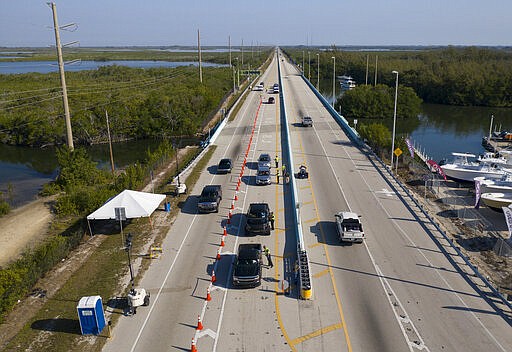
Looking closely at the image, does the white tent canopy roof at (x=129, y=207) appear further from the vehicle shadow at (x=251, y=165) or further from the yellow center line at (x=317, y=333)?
the vehicle shadow at (x=251, y=165)

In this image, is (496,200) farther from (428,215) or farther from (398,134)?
(398,134)

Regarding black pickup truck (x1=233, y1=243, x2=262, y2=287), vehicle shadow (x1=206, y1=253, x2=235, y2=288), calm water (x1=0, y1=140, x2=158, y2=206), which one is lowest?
calm water (x1=0, y1=140, x2=158, y2=206)

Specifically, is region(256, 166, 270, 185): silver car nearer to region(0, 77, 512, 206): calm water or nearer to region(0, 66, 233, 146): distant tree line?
region(0, 77, 512, 206): calm water

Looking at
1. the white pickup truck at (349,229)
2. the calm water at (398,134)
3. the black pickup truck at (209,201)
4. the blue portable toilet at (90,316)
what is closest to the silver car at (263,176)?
the black pickup truck at (209,201)

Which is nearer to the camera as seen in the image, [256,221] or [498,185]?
[256,221]

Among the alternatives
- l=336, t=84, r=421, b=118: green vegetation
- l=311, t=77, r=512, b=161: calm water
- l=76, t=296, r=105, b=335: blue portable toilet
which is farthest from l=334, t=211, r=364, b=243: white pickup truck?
l=336, t=84, r=421, b=118: green vegetation

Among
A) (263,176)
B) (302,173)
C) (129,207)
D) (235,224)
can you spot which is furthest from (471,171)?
(129,207)
